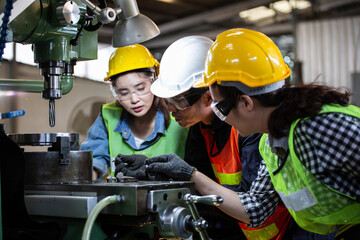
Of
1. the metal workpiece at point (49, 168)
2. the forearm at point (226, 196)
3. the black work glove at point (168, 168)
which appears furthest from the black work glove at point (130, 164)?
the metal workpiece at point (49, 168)

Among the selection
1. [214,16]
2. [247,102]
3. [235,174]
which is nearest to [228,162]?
[235,174]

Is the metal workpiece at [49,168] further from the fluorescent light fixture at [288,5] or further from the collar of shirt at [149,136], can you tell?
the fluorescent light fixture at [288,5]

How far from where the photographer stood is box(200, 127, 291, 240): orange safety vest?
5.33ft

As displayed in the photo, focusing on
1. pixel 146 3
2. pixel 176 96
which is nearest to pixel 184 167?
pixel 176 96

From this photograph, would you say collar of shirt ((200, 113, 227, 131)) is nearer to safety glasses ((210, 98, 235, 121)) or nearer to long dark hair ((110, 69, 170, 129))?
long dark hair ((110, 69, 170, 129))

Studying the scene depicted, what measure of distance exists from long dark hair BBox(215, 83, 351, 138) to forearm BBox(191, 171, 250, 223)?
0.35 metres

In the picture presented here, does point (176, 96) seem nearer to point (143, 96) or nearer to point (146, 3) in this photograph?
point (143, 96)

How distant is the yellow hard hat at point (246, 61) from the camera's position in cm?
128

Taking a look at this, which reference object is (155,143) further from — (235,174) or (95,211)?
(95,211)

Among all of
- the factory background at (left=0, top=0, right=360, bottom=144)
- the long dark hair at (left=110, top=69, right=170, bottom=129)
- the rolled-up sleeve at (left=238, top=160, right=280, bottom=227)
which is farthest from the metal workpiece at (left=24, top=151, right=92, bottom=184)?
the factory background at (left=0, top=0, right=360, bottom=144)

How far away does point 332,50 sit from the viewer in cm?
502

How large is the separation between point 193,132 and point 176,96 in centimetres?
23

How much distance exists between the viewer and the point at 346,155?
1089mm

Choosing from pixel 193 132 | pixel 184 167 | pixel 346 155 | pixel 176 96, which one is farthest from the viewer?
pixel 193 132
